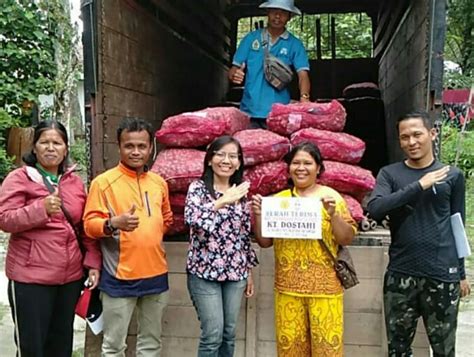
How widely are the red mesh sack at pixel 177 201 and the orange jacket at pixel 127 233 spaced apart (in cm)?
50

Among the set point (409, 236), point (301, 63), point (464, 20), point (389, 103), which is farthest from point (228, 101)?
point (464, 20)

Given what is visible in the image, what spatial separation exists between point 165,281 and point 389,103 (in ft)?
13.6

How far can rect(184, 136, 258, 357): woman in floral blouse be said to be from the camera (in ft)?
9.99

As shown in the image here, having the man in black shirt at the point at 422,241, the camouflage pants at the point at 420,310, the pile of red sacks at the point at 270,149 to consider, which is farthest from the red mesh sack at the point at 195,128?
the camouflage pants at the point at 420,310

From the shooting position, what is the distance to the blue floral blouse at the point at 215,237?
3027 mm

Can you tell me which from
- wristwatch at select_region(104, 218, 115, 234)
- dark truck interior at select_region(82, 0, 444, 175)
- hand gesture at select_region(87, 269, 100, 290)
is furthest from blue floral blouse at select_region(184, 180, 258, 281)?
dark truck interior at select_region(82, 0, 444, 175)

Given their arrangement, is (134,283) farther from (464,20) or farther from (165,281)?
(464,20)

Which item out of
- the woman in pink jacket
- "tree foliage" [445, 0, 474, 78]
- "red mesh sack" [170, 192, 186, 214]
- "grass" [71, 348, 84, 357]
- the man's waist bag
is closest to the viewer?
the woman in pink jacket

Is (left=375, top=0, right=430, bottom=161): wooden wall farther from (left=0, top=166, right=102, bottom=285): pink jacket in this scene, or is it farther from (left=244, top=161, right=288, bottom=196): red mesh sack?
(left=0, top=166, right=102, bottom=285): pink jacket

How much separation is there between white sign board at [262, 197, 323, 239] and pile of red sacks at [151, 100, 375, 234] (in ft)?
2.10

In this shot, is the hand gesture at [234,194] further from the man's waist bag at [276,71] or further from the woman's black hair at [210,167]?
the man's waist bag at [276,71]

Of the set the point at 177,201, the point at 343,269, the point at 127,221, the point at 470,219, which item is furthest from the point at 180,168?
the point at 470,219

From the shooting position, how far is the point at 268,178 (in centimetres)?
365

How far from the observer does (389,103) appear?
661 cm
